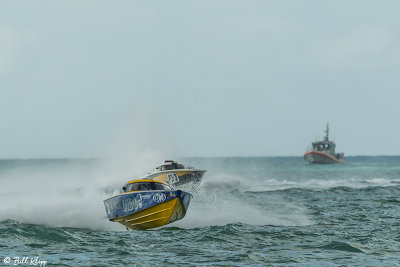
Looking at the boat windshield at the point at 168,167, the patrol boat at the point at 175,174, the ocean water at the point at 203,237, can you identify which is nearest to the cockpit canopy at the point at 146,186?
the ocean water at the point at 203,237

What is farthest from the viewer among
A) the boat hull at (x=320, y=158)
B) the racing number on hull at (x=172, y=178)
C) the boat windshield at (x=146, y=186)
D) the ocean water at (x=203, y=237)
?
the boat hull at (x=320, y=158)

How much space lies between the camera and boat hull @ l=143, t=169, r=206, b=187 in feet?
118

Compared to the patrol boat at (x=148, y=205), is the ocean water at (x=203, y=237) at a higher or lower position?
lower

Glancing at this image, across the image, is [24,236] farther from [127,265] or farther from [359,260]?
[359,260]

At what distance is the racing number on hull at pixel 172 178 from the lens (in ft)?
119

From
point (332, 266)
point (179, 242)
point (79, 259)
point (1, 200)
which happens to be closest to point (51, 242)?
point (79, 259)

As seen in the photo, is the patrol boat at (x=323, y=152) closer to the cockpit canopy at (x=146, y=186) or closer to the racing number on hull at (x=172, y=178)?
the racing number on hull at (x=172, y=178)

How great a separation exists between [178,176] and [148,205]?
1720cm

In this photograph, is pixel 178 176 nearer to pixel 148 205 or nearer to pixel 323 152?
pixel 148 205

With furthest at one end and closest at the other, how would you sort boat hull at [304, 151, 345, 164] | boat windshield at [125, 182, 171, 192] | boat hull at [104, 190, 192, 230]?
boat hull at [304, 151, 345, 164] → boat windshield at [125, 182, 171, 192] → boat hull at [104, 190, 192, 230]

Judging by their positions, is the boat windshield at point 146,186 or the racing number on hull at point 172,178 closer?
the boat windshield at point 146,186

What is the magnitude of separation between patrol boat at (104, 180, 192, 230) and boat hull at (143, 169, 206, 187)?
14.2m

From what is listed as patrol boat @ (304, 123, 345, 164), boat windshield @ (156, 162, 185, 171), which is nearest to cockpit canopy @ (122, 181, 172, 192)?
boat windshield @ (156, 162, 185, 171)

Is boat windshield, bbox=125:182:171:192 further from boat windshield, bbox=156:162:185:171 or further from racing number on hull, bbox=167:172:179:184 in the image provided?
boat windshield, bbox=156:162:185:171
